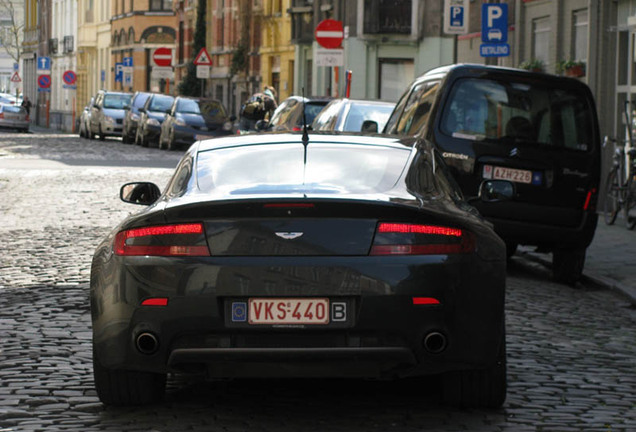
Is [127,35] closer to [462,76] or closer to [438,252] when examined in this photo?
[462,76]

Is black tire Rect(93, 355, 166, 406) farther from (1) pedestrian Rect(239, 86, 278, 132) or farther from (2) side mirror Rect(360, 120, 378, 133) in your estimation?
(1) pedestrian Rect(239, 86, 278, 132)

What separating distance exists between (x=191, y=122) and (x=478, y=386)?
1558 inches

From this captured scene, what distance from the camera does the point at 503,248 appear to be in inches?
281

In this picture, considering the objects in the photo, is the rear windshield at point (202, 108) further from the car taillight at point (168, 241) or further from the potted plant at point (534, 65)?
the car taillight at point (168, 241)

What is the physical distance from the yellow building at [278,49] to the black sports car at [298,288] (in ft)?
162

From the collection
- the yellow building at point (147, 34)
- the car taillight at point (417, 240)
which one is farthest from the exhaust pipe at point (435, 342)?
the yellow building at point (147, 34)

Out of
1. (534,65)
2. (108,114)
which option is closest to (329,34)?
(534,65)

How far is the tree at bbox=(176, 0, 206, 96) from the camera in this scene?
70375mm

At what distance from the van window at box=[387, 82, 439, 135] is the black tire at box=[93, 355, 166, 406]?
7.12m

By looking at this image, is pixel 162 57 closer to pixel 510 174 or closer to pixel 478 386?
pixel 510 174

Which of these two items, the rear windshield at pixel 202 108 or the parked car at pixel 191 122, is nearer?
the parked car at pixel 191 122

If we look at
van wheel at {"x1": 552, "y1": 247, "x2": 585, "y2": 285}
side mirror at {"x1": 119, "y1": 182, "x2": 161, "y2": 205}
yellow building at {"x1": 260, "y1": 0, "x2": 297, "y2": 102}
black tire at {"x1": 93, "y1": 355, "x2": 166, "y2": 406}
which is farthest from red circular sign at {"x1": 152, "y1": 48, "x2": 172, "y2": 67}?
black tire at {"x1": 93, "y1": 355, "x2": 166, "y2": 406}

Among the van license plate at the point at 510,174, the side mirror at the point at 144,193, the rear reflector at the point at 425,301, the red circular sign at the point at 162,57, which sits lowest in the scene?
the rear reflector at the point at 425,301

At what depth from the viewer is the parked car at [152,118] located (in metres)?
50.4
